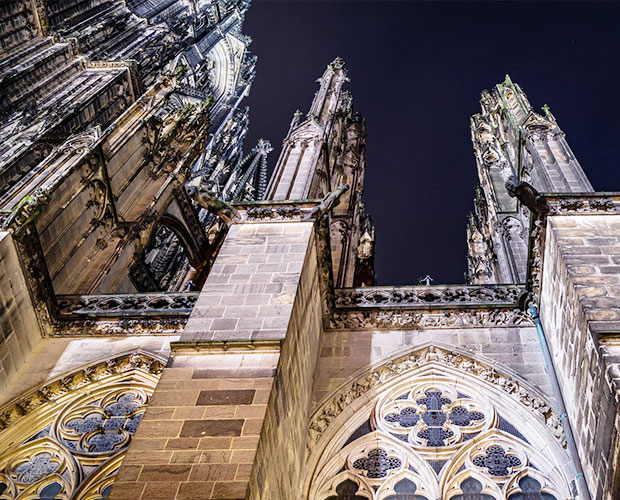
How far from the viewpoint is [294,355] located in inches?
291

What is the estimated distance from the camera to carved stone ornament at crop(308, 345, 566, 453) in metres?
7.93

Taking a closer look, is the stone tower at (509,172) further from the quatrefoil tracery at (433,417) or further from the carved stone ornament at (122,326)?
the carved stone ornament at (122,326)

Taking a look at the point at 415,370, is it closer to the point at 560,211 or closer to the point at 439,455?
the point at 439,455

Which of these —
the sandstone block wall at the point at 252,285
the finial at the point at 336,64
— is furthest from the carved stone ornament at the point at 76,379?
the finial at the point at 336,64

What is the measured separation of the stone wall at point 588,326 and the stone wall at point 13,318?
7.24 metres

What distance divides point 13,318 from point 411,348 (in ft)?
18.4

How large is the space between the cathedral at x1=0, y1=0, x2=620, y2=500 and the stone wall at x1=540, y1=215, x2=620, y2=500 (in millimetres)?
29

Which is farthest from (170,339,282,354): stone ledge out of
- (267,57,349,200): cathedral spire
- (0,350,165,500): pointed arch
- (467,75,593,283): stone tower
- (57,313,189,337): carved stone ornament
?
(467,75,593,283): stone tower

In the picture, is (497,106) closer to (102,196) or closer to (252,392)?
(102,196)

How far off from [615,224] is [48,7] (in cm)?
2565

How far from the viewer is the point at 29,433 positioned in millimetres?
8438

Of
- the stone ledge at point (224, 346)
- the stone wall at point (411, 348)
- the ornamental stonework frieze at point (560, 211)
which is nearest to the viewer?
the stone ledge at point (224, 346)

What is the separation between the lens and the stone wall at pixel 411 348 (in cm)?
868

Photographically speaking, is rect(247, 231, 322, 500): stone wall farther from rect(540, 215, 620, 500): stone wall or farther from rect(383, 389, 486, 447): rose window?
rect(540, 215, 620, 500): stone wall
